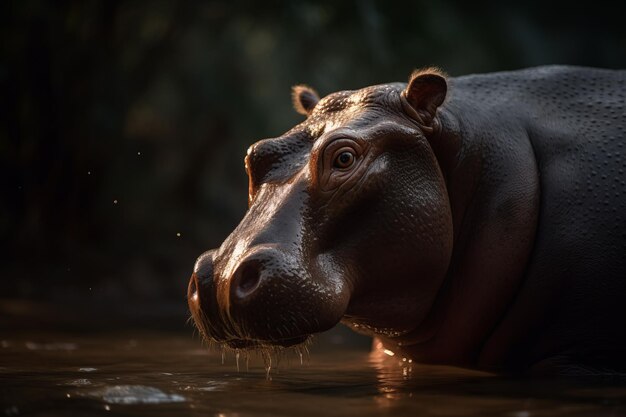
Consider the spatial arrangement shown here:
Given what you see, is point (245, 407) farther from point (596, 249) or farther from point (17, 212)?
point (17, 212)

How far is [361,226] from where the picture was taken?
2.96 metres

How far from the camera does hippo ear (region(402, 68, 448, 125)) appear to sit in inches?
127

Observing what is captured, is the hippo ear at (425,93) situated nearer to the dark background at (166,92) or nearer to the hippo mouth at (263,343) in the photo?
the hippo mouth at (263,343)

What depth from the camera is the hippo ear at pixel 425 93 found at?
127 inches

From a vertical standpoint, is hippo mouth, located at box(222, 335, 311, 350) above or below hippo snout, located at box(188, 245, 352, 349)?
below

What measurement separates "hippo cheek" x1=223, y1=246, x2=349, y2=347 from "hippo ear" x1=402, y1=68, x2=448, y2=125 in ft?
3.13

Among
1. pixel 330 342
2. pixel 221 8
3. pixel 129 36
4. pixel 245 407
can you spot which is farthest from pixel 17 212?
pixel 245 407

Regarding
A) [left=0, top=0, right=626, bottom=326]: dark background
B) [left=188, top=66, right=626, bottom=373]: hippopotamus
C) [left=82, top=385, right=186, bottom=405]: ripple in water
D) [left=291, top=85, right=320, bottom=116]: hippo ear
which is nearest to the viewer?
[left=82, top=385, right=186, bottom=405]: ripple in water

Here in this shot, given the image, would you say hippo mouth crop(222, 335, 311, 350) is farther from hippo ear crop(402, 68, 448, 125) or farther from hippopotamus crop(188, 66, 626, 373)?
hippo ear crop(402, 68, 448, 125)

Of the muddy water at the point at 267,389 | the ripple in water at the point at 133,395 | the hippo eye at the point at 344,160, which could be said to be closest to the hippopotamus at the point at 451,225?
the hippo eye at the point at 344,160

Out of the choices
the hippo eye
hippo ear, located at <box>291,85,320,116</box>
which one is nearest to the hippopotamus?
the hippo eye

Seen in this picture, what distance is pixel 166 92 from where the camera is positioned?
33.2 ft

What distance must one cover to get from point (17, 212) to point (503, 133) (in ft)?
23.8

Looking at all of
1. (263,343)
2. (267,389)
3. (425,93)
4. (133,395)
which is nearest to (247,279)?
(263,343)
